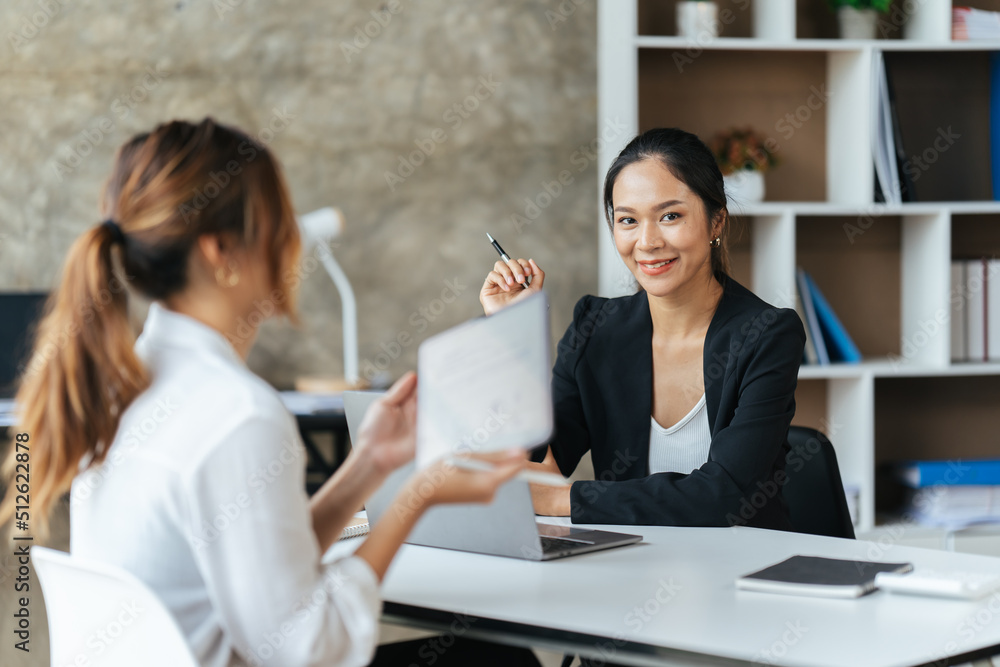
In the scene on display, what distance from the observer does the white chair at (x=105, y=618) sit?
93 centimetres

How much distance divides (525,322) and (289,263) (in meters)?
0.30

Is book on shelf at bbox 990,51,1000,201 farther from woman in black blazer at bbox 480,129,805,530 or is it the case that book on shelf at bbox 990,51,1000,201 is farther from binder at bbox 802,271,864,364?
woman in black blazer at bbox 480,129,805,530

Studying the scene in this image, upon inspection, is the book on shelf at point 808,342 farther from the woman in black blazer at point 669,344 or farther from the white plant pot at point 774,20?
the woman in black blazer at point 669,344

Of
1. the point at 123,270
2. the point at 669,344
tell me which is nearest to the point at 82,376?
the point at 123,270

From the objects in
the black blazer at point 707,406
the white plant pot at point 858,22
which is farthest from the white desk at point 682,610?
the white plant pot at point 858,22

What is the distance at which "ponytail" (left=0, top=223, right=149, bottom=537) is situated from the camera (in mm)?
986

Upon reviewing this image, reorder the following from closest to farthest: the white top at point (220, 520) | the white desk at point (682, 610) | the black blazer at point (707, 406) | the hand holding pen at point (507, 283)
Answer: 1. the white top at point (220, 520)
2. the white desk at point (682, 610)
3. the black blazer at point (707, 406)
4. the hand holding pen at point (507, 283)

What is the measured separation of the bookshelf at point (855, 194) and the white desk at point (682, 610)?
1624 mm

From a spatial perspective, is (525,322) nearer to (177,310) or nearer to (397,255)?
(177,310)

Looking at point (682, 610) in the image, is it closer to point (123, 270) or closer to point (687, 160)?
point (123, 270)

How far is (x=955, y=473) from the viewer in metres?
2.95

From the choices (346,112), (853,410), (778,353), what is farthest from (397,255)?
(778,353)

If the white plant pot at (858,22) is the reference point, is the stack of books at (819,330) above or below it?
below

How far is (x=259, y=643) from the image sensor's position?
0.93m
